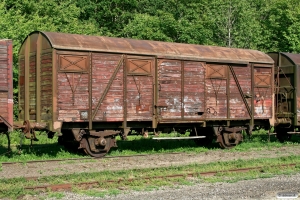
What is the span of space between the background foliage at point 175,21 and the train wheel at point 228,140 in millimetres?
14008

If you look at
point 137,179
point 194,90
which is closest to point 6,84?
point 137,179

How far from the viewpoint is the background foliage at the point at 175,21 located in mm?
35750

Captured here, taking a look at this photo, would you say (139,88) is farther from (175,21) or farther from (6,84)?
(175,21)

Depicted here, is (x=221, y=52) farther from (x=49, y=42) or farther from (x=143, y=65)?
(x=49, y=42)

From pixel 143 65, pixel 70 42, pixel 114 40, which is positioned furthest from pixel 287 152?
pixel 70 42

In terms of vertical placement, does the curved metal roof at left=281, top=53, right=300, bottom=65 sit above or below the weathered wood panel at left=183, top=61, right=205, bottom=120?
above

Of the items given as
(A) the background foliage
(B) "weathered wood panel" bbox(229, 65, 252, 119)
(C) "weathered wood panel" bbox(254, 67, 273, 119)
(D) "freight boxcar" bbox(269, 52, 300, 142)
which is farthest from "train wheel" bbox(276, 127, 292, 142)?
(A) the background foliage

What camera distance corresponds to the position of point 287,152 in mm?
17766

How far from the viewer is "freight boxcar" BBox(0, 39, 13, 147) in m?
14.0

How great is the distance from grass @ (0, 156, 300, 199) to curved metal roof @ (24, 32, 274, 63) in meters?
4.98

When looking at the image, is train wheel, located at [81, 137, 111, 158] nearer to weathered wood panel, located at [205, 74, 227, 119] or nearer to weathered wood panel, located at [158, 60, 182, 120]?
weathered wood panel, located at [158, 60, 182, 120]

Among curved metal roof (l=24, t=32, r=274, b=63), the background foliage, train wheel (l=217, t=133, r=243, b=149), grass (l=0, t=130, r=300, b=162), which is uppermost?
the background foliage

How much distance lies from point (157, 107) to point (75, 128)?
322 cm

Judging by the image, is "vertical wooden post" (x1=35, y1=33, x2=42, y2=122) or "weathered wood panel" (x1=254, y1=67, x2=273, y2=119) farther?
"weathered wood panel" (x1=254, y1=67, x2=273, y2=119)
